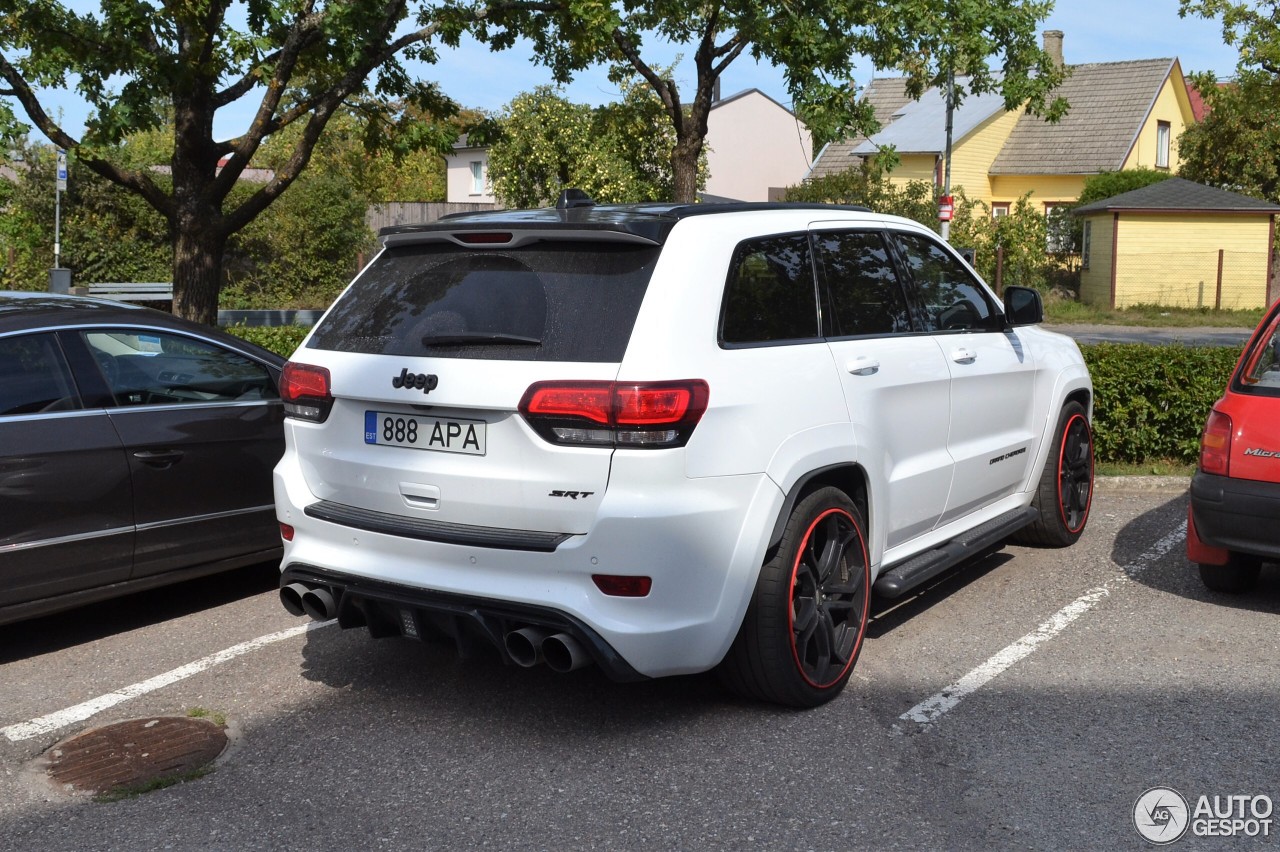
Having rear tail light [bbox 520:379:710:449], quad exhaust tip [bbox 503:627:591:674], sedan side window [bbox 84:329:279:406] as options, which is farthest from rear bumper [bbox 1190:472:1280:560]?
sedan side window [bbox 84:329:279:406]

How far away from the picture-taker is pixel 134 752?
15.0 ft

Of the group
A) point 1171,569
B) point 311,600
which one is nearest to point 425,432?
point 311,600

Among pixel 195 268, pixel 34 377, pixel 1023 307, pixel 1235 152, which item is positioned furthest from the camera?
pixel 1235 152

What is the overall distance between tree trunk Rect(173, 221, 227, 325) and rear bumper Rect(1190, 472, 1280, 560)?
32.4ft

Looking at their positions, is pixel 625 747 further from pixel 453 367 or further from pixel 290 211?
pixel 290 211

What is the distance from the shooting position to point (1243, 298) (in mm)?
33500

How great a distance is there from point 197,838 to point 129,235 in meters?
28.2

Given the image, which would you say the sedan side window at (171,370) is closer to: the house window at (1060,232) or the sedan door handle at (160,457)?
the sedan door handle at (160,457)

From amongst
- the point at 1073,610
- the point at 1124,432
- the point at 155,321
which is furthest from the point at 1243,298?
the point at 155,321

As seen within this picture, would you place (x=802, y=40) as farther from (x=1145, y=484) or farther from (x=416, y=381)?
(x=416, y=381)

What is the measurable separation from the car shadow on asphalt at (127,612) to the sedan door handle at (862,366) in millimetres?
3460

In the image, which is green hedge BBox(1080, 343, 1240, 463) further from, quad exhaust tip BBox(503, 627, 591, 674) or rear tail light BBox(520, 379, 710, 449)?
quad exhaust tip BBox(503, 627, 591, 674)

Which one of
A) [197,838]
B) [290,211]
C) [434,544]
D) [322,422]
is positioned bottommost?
[197,838]

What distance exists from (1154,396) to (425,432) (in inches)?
279
